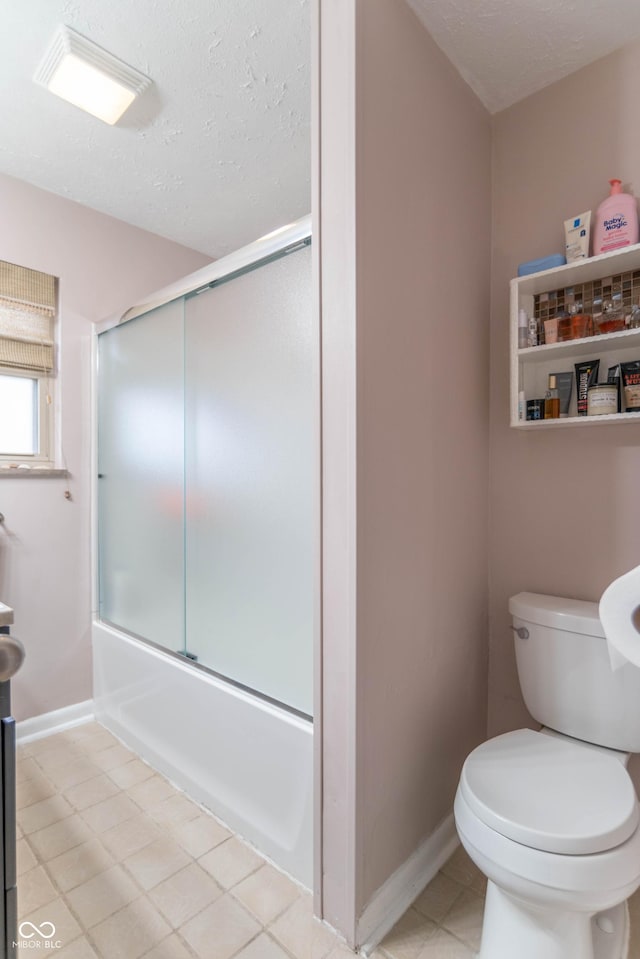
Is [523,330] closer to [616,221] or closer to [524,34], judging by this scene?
[616,221]

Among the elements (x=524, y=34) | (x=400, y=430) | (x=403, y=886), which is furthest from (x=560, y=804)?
(x=524, y=34)

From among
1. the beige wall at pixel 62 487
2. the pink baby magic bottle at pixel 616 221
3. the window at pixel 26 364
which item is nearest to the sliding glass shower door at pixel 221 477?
the beige wall at pixel 62 487

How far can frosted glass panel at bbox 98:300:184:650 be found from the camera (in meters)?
1.94

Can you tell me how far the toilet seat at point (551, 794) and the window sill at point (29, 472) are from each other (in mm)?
1941

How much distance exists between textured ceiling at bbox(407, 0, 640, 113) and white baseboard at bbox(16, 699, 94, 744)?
2790mm

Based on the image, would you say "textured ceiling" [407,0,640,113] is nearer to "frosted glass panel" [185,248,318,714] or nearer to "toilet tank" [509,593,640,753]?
"frosted glass panel" [185,248,318,714]

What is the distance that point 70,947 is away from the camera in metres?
1.18

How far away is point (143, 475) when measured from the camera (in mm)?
2088

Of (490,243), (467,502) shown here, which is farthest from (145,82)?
(467,502)

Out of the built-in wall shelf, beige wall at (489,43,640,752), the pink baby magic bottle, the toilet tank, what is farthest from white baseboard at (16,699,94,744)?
the pink baby magic bottle

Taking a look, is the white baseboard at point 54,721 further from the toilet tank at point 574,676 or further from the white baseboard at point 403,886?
the toilet tank at point 574,676

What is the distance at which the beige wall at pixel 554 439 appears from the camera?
1434 mm

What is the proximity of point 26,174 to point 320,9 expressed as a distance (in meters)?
1.48

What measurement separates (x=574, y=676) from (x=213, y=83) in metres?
2.09
